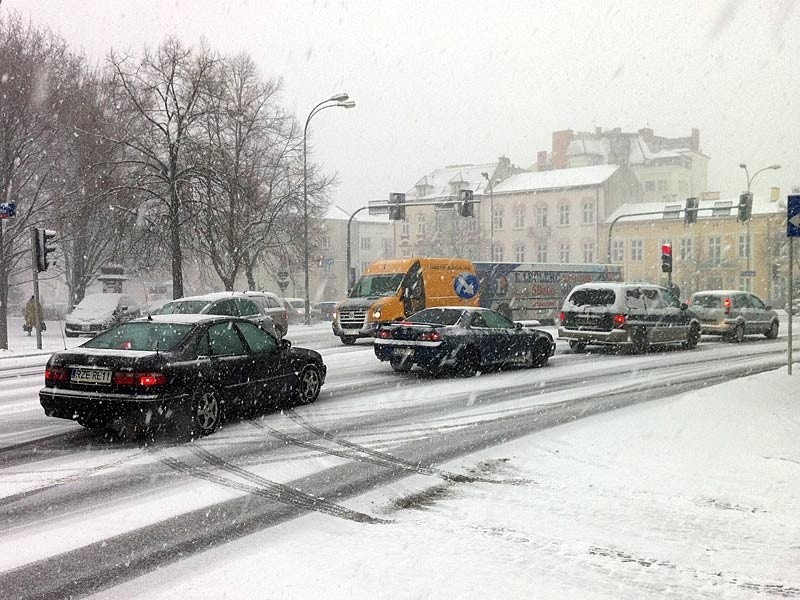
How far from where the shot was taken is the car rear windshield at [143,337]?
345 inches

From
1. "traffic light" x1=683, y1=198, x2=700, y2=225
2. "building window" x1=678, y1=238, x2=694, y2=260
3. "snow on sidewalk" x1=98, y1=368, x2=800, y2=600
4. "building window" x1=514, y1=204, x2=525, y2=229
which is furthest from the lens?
"building window" x1=514, y1=204, x2=525, y2=229

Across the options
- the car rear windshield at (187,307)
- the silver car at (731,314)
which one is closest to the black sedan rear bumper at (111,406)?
the car rear windshield at (187,307)

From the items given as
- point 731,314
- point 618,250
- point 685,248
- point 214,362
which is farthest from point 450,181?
point 214,362

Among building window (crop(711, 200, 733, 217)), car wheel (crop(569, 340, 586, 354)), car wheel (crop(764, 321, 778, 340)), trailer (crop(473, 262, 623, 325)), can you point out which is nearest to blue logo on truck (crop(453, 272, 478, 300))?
trailer (crop(473, 262, 623, 325))

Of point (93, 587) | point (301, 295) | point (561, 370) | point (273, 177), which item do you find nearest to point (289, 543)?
point (93, 587)

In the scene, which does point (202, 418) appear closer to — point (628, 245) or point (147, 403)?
point (147, 403)

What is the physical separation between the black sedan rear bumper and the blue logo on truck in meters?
18.1

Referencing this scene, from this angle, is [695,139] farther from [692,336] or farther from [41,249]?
[41,249]

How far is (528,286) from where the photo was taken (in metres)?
31.5

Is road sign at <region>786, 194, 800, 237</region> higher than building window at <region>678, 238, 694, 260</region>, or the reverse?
building window at <region>678, 238, 694, 260</region>

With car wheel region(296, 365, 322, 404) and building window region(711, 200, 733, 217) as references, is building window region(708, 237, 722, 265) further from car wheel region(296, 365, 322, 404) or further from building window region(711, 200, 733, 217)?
car wheel region(296, 365, 322, 404)

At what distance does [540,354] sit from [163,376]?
31.1 feet

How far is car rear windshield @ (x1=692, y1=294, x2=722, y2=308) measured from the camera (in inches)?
963

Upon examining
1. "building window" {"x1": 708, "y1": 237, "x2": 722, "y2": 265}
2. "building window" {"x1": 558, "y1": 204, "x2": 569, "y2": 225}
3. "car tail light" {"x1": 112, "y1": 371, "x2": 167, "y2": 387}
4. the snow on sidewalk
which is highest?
"building window" {"x1": 558, "y1": 204, "x2": 569, "y2": 225}
